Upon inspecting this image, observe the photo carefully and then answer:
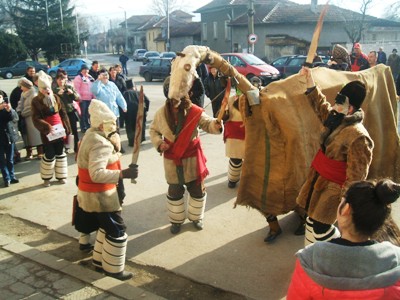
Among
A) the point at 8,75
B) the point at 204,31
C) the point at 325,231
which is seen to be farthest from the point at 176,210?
the point at 204,31

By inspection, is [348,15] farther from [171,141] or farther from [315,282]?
[315,282]

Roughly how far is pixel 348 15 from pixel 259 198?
32567 mm

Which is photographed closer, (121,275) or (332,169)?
(332,169)

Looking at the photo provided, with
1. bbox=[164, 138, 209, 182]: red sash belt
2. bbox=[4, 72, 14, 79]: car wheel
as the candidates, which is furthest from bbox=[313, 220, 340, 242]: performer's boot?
bbox=[4, 72, 14, 79]: car wheel

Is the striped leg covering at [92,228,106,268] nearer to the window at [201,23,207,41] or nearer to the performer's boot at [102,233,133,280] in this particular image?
the performer's boot at [102,233,133,280]

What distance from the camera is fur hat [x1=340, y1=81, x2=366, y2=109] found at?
3346mm

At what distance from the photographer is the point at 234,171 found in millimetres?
6656

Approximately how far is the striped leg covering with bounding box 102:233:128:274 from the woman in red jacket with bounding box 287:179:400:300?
8.22 feet

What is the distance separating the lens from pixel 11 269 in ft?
14.6

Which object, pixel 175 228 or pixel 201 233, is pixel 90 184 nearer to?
pixel 175 228

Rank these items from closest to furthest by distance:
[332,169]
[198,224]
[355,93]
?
[355,93] < [332,169] < [198,224]

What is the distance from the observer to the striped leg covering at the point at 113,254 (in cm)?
420

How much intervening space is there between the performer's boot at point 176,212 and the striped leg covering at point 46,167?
9.16 feet

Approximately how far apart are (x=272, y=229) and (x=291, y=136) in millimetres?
1190
